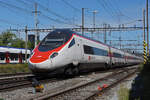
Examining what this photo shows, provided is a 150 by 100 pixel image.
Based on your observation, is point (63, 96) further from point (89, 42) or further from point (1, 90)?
point (89, 42)

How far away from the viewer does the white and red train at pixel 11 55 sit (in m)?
29.4

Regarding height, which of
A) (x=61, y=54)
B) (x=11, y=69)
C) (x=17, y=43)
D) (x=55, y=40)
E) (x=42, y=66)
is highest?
(x=17, y=43)

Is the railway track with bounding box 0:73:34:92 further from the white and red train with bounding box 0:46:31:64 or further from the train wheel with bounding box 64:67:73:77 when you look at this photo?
the white and red train with bounding box 0:46:31:64

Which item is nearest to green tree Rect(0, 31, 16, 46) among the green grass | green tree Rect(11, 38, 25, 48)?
green tree Rect(11, 38, 25, 48)

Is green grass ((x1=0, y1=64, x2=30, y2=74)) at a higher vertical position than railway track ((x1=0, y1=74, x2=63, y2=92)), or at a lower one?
lower

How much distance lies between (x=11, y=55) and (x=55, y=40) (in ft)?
66.3

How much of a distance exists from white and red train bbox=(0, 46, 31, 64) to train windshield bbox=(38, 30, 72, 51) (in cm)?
1764

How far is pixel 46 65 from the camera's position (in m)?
11.1

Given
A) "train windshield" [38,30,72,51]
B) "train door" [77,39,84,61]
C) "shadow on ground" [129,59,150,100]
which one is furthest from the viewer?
"train door" [77,39,84,61]

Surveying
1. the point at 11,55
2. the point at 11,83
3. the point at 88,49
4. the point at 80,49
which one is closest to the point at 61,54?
the point at 80,49

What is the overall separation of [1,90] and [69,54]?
4985mm

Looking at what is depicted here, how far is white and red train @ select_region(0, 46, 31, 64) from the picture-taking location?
2938 centimetres

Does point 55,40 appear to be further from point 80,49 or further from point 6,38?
point 6,38

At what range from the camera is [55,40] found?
12938 millimetres
